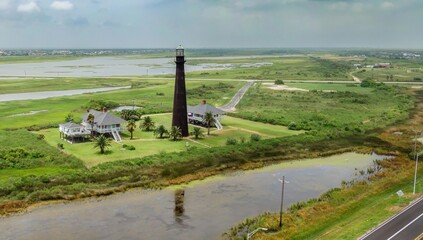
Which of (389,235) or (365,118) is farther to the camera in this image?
(365,118)

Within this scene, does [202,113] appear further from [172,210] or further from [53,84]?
[53,84]

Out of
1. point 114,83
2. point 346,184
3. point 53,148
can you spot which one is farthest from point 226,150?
point 114,83

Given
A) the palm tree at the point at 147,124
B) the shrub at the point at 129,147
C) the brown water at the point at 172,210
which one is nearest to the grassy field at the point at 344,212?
the brown water at the point at 172,210

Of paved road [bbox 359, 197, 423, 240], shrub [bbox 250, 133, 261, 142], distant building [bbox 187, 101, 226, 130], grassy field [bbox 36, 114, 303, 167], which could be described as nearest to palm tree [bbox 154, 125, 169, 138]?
grassy field [bbox 36, 114, 303, 167]

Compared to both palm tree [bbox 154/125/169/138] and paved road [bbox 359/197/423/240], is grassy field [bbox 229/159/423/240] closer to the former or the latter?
paved road [bbox 359/197/423/240]

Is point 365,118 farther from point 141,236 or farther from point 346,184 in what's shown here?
point 141,236

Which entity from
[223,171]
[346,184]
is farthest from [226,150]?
[346,184]

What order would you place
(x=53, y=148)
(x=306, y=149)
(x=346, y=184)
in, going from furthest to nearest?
(x=306, y=149), (x=53, y=148), (x=346, y=184)

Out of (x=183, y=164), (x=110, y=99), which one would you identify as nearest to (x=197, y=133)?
(x=183, y=164)

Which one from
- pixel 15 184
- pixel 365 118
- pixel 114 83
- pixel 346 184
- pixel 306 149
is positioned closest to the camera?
pixel 15 184
